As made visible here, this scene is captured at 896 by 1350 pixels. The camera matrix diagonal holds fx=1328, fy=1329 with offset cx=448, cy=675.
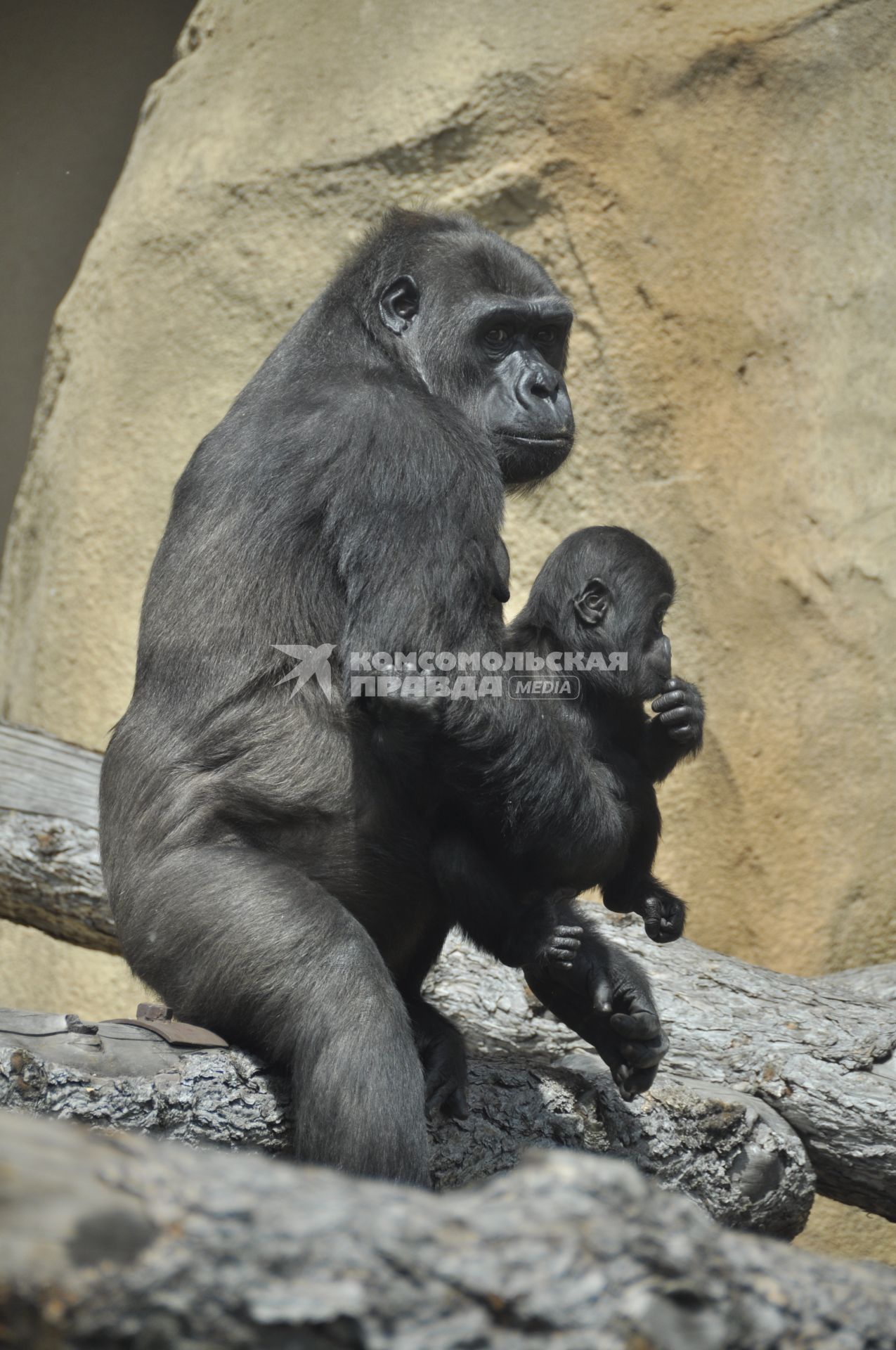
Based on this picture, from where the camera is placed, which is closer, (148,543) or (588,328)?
(588,328)

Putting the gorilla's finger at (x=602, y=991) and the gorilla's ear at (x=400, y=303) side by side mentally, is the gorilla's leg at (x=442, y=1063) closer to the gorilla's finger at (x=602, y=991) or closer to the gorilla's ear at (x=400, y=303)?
the gorilla's finger at (x=602, y=991)

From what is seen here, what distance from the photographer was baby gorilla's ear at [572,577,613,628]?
361 cm

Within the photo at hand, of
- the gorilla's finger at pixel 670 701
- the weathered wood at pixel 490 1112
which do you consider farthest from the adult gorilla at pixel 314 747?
the gorilla's finger at pixel 670 701

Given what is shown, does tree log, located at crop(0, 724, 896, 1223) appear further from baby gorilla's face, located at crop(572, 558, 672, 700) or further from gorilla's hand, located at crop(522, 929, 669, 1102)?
baby gorilla's face, located at crop(572, 558, 672, 700)

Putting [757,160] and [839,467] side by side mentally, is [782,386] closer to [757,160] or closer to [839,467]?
[839,467]

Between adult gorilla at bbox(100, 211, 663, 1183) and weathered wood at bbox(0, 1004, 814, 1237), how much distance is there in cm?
13

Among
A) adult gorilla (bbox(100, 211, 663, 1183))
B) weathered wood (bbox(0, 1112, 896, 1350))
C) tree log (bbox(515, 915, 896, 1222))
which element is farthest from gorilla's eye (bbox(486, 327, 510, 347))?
weathered wood (bbox(0, 1112, 896, 1350))

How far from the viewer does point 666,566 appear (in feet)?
12.3

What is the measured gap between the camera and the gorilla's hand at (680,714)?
3.54 meters

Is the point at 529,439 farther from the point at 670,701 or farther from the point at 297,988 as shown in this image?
the point at 297,988

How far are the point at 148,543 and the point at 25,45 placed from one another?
4015 millimetres

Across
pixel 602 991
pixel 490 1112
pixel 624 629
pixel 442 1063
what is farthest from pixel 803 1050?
pixel 624 629

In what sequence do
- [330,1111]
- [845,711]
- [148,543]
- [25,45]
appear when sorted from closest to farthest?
[330,1111], [845,711], [148,543], [25,45]

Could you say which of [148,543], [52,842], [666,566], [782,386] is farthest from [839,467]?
[52,842]
